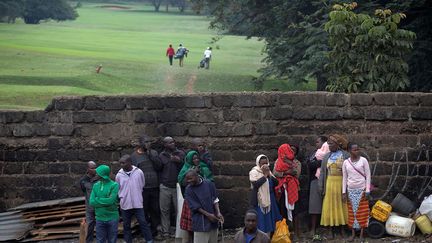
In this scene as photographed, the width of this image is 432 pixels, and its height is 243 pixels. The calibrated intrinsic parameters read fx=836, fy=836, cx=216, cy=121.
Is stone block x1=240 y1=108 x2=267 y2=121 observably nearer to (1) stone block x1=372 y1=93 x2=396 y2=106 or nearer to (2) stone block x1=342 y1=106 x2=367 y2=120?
(2) stone block x1=342 y1=106 x2=367 y2=120

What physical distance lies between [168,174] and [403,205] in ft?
12.1

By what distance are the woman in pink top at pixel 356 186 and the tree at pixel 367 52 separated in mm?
4064

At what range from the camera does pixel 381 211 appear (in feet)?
41.8

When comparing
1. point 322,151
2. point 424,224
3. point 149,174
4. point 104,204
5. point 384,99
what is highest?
point 384,99

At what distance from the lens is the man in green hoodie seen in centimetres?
1152

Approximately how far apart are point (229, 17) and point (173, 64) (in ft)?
18.9

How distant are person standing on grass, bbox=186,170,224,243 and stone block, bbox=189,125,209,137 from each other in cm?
251

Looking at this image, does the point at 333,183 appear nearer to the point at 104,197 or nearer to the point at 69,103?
the point at 104,197

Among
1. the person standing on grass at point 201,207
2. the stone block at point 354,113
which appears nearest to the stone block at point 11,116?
the person standing on grass at point 201,207

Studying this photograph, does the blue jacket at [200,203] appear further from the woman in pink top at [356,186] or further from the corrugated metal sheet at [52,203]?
the corrugated metal sheet at [52,203]

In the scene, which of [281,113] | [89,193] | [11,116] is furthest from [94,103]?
[281,113]

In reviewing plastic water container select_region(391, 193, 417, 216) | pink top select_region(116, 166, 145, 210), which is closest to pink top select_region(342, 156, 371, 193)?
plastic water container select_region(391, 193, 417, 216)

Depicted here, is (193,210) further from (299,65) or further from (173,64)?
(173,64)

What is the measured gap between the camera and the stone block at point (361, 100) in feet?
43.5
